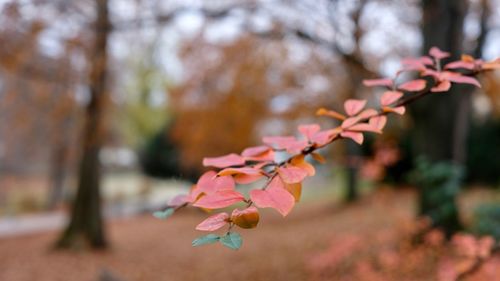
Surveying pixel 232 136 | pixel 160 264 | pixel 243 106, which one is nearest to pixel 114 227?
pixel 232 136

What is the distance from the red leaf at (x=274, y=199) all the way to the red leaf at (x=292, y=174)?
0.04 m

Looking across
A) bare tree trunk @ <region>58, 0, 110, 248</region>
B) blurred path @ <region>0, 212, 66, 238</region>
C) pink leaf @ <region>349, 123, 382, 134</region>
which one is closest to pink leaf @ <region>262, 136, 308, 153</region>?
pink leaf @ <region>349, 123, 382, 134</region>

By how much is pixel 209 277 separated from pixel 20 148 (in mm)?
14135

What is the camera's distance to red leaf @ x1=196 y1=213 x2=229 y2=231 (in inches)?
31.7

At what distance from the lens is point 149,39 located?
905 centimetres

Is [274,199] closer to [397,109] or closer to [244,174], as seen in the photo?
[244,174]

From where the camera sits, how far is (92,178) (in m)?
8.39

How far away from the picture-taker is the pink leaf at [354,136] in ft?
3.28

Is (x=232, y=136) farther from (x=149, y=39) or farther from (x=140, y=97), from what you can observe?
(x=140, y=97)

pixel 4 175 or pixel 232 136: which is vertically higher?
pixel 232 136

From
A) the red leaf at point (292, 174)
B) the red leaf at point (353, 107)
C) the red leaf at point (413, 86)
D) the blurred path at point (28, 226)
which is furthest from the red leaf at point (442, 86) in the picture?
the blurred path at point (28, 226)

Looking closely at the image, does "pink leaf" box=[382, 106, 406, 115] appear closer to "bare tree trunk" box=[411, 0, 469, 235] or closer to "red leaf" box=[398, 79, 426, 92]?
"red leaf" box=[398, 79, 426, 92]

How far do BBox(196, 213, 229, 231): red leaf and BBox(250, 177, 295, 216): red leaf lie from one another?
8 cm

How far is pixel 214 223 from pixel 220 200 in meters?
0.05
